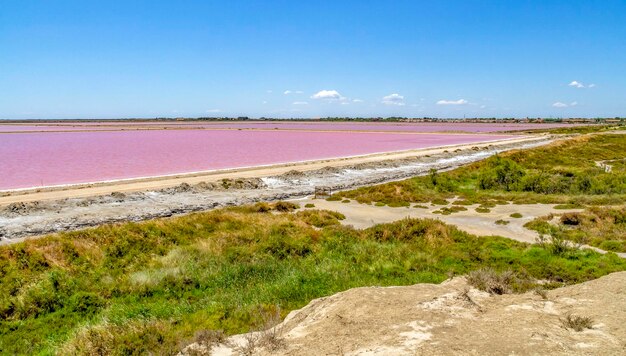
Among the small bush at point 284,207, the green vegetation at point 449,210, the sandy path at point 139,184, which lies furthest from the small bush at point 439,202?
the sandy path at point 139,184

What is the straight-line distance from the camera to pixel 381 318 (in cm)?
841

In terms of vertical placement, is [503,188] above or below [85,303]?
below

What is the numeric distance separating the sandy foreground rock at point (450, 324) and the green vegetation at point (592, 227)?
9.48 metres

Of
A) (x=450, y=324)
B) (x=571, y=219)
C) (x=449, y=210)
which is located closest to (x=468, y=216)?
(x=449, y=210)

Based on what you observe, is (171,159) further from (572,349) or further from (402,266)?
(572,349)

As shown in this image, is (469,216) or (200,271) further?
(469,216)

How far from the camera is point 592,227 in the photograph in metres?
21.5

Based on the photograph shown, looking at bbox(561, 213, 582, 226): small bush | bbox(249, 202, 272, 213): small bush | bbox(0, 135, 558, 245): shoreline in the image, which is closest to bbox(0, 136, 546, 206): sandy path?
bbox(0, 135, 558, 245): shoreline

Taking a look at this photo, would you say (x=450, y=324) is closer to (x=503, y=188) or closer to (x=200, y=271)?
(x=200, y=271)

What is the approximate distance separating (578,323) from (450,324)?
7.15ft

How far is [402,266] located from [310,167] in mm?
35267

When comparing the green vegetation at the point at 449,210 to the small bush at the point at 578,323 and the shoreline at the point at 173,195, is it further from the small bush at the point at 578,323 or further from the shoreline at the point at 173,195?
the small bush at the point at 578,323

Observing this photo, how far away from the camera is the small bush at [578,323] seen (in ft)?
Answer: 24.5

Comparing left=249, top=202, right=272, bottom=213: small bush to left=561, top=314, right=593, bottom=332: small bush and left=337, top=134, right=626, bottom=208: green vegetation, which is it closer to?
left=337, top=134, right=626, bottom=208: green vegetation
